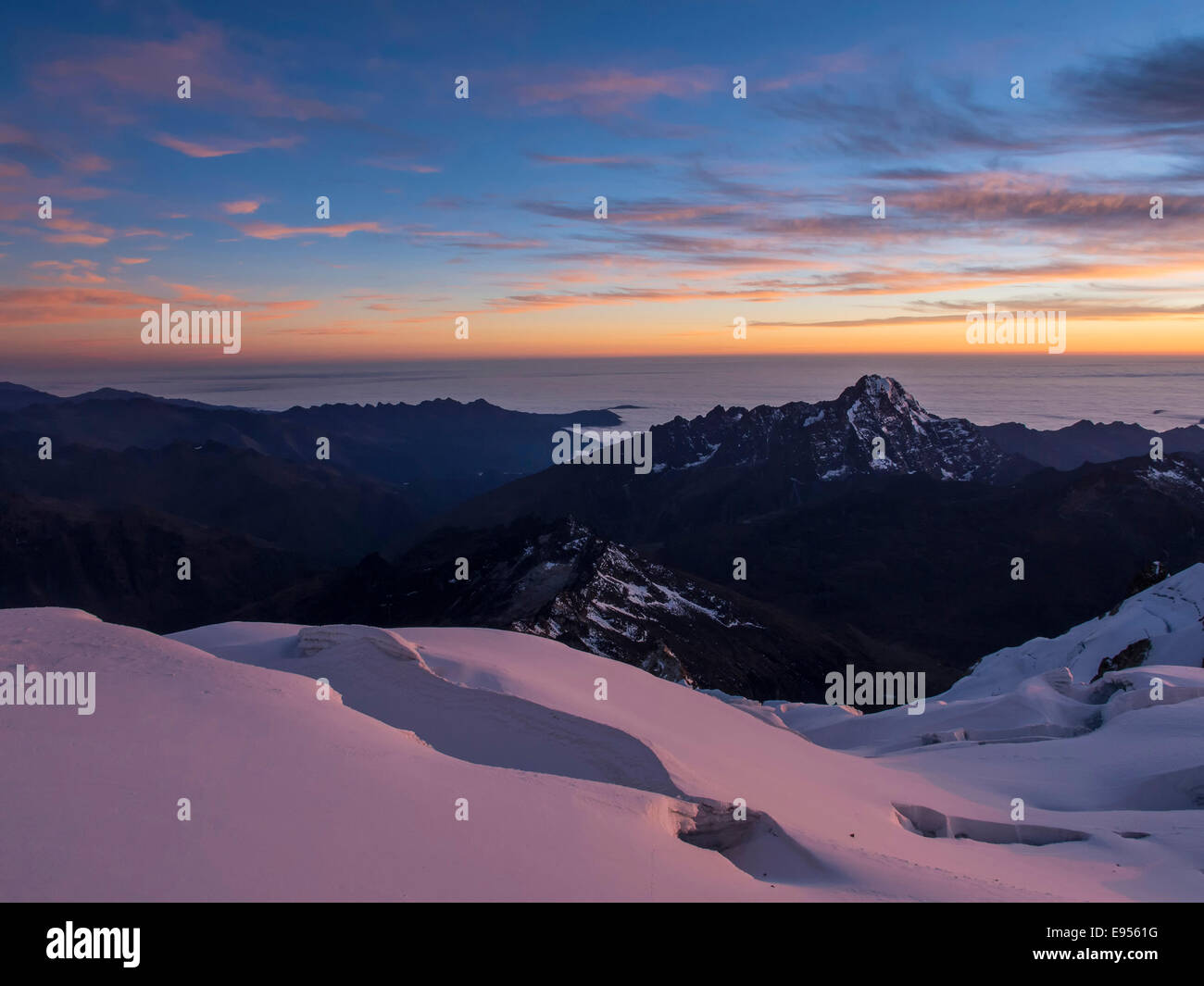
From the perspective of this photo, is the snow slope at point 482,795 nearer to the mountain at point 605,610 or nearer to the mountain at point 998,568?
the mountain at point 605,610

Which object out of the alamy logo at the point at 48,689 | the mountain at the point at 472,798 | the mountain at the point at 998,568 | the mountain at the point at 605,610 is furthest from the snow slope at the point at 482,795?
the mountain at the point at 998,568

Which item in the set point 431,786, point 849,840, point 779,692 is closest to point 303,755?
point 431,786

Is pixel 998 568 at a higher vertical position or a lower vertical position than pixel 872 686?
higher

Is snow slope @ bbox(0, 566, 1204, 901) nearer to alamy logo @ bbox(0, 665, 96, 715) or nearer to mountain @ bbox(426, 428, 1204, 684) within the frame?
alamy logo @ bbox(0, 665, 96, 715)
